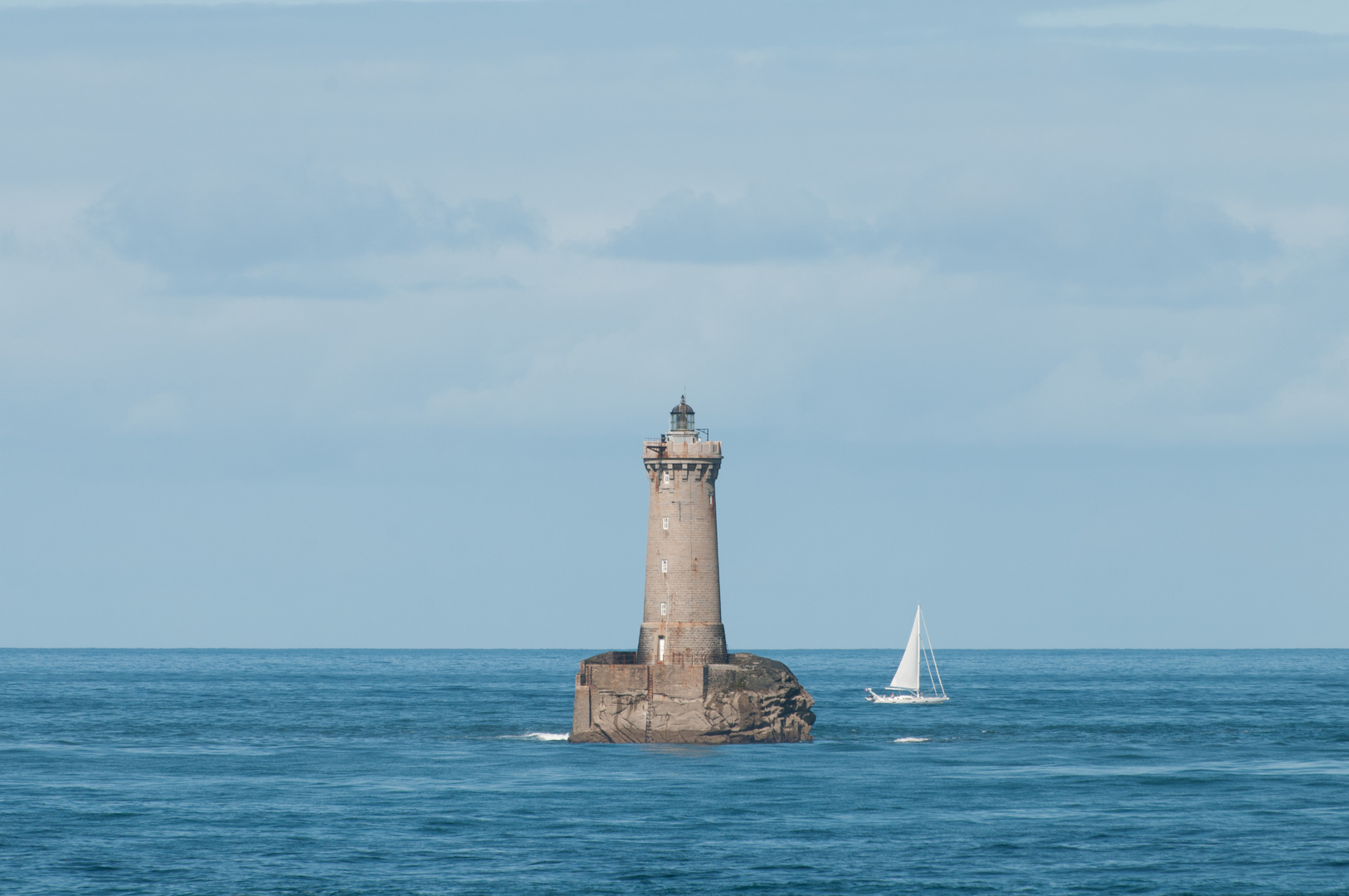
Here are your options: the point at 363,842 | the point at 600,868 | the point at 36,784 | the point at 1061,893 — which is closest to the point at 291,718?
the point at 36,784

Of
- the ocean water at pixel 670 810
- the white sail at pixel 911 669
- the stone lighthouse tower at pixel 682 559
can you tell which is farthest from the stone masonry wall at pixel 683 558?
A: the white sail at pixel 911 669

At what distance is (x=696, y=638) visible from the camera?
79.4 meters

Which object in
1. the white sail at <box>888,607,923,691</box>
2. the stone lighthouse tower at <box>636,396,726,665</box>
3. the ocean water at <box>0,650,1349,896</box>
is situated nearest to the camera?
the ocean water at <box>0,650,1349,896</box>

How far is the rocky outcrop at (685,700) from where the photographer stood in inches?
3135

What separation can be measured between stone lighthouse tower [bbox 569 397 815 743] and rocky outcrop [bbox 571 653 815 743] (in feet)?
0.13

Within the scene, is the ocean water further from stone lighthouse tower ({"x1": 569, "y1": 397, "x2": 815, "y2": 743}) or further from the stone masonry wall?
the stone masonry wall

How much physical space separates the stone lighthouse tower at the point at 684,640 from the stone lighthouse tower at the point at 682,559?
38 millimetres

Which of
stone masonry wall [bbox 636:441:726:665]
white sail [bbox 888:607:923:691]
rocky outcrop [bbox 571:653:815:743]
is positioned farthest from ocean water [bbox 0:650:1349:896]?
white sail [bbox 888:607:923:691]

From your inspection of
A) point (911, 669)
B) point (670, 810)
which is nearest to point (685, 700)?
point (670, 810)

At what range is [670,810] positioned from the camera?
63594 millimetres

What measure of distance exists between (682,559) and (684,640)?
3.73 meters

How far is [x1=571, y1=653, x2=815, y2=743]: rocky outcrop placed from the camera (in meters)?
79.6

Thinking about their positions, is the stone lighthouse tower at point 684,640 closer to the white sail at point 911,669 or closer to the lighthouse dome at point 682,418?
the lighthouse dome at point 682,418

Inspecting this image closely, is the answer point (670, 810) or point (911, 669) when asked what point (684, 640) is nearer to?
point (670, 810)
